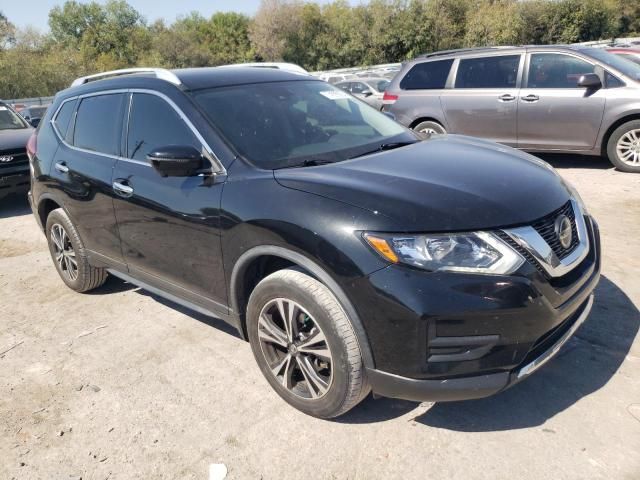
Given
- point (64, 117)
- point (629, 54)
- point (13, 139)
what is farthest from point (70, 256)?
point (629, 54)

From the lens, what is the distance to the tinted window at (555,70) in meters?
7.38

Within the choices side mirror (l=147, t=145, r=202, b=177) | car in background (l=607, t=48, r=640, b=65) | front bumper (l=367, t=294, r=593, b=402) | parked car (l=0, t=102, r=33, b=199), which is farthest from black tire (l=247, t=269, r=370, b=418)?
car in background (l=607, t=48, r=640, b=65)

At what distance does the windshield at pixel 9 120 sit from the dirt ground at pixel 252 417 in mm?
6118

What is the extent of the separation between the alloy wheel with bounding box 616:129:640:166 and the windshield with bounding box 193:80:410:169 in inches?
186

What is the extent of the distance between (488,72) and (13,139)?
23.4ft

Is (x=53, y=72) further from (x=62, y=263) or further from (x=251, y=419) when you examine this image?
(x=251, y=419)

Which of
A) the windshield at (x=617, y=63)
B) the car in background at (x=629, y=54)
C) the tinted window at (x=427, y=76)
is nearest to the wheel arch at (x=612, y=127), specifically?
the windshield at (x=617, y=63)

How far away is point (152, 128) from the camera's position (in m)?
3.52

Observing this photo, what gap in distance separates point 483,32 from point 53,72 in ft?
105

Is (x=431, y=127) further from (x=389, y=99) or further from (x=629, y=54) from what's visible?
(x=629, y=54)

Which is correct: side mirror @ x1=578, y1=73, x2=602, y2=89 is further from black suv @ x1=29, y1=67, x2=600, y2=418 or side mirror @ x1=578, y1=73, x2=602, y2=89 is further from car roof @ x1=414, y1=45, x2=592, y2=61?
black suv @ x1=29, y1=67, x2=600, y2=418

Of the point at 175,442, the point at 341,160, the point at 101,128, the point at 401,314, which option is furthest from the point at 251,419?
the point at 101,128

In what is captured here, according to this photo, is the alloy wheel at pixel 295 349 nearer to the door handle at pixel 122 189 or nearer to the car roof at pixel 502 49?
the door handle at pixel 122 189

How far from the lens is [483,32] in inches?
1697
